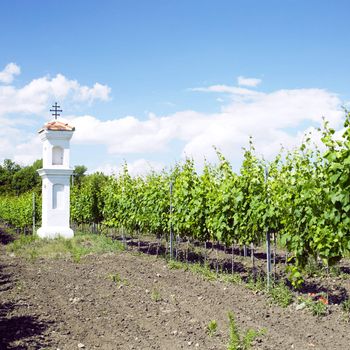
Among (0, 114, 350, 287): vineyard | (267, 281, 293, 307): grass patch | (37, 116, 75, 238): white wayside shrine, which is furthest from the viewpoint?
(37, 116, 75, 238): white wayside shrine

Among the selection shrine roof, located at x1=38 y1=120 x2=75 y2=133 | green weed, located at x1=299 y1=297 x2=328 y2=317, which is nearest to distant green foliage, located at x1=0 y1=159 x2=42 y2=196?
shrine roof, located at x1=38 y1=120 x2=75 y2=133

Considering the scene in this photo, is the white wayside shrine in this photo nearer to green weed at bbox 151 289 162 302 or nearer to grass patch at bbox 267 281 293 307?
green weed at bbox 151 289 162 302

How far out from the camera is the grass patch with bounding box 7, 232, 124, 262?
52.2 feet

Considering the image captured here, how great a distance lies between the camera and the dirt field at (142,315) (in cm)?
655

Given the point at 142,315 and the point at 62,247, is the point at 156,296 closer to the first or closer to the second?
the point at 142,315

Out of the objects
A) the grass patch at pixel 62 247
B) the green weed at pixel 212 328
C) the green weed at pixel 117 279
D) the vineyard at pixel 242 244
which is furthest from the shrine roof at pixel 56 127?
the green weed at pixel 212 328

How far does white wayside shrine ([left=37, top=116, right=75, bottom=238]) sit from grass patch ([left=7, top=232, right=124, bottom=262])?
3.16 feet

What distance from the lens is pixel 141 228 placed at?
54.2 feet

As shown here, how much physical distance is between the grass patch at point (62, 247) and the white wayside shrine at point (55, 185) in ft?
3.16

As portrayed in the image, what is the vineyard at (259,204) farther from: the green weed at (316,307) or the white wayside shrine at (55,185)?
the white wayside shrine at (55,185)

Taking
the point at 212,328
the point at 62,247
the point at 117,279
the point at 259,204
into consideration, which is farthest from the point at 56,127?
the point at 212,328

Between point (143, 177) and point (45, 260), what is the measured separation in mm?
4264

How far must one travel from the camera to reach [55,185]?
21.4 meters

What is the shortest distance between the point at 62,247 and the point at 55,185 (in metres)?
4.71
